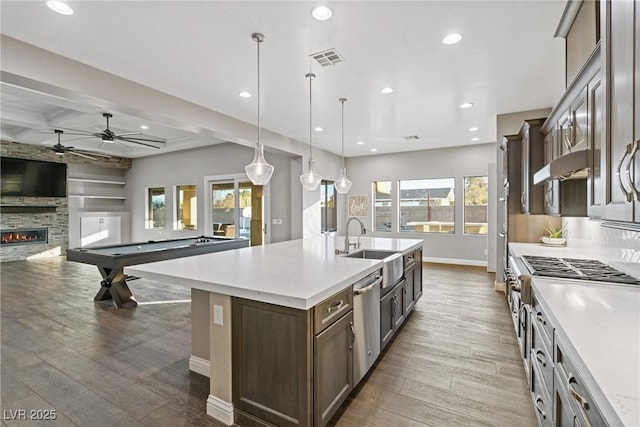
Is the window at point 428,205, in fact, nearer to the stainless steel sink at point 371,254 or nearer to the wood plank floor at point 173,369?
the wood plank floor at point 173,369

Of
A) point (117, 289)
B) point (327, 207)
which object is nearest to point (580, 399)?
point (117, 289)

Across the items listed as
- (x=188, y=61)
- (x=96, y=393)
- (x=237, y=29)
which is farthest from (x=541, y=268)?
(x=188, y=61)

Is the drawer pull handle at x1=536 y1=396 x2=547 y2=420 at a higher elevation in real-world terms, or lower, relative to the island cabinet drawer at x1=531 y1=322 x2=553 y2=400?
lower

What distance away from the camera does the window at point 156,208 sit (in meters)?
8.85

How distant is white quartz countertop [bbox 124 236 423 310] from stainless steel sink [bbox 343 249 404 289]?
0.22 m

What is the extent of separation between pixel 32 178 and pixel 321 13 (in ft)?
30.1

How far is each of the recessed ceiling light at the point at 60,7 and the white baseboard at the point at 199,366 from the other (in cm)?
291

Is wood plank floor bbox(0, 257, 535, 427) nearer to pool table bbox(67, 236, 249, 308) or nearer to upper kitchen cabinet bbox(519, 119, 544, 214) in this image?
pool table bbox(67, 236, 249, 308)

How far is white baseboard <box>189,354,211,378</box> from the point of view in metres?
2.41

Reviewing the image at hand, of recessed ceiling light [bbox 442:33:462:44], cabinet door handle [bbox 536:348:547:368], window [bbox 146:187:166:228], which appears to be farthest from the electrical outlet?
window [bbox 146:187:166:228]

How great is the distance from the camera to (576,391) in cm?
102

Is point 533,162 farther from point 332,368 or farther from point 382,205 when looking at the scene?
point 382,205

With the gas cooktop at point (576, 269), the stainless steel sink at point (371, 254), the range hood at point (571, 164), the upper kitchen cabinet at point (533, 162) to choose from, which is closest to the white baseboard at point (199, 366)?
the stainless steel sink at point (371, 254)

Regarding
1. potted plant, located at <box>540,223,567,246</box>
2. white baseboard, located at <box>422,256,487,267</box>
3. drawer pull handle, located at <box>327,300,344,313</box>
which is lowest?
white baseboard, located at <box>422,256,487,267</box>
